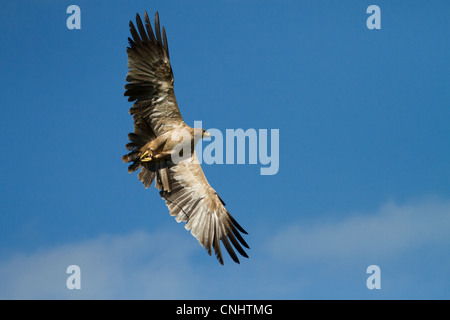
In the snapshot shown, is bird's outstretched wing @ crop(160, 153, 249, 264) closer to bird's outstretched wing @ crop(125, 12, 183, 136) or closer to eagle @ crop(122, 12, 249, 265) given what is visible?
eagle @ crop(122, 12, 249, 265)

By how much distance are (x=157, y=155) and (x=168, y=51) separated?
225 centimetres

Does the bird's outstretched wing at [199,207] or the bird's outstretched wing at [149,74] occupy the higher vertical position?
the bird's outstretched wing at [149,74]

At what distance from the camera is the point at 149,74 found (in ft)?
46.7

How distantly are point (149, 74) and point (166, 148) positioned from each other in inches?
63.8

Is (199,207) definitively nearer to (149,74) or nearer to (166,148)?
(166,148)

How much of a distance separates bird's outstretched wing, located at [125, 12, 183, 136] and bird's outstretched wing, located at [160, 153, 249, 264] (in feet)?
4.73

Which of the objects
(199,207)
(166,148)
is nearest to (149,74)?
(166,148)

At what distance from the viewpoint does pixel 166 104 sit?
47.2ft

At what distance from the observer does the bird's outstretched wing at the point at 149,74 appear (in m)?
14.2

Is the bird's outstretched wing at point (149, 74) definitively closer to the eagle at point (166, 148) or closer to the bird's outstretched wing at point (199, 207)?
the eagle at point (166, 148)

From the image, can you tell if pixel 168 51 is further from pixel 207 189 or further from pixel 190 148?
Answer: pixel 207 189

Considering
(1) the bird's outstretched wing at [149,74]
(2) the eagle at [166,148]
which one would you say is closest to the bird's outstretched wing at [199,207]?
(2) the eagle at [166,148]

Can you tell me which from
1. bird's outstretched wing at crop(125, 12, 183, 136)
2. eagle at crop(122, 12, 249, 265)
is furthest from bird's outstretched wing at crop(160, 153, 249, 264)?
bird's outstretched wing at crop(125, 12, 183, 136)
